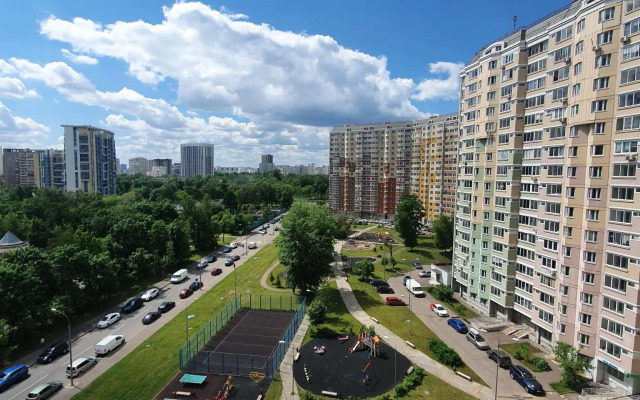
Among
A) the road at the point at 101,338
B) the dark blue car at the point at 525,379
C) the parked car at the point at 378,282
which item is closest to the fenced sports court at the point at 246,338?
the road at the point at 101,338

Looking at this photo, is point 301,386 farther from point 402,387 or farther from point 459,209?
point 459,209

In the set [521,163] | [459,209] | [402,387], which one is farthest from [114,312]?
[521,163]

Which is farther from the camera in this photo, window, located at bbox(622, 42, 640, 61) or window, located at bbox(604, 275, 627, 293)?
window, located at bbox(604, 275, 627, 293)

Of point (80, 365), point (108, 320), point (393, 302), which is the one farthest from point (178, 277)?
point (393, 302)

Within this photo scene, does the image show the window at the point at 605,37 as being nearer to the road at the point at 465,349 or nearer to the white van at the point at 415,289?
the road at the point at 465,349

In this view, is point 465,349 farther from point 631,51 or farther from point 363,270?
point 631,51

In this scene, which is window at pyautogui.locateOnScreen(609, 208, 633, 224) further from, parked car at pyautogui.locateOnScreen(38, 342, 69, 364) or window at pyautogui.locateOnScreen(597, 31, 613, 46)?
parked car at pyautogui.locateOnScreen(38, 342, 69, 364)

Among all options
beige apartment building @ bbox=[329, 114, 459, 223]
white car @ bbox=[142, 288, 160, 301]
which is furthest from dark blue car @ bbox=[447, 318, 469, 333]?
beige apartment building @ bbox=[329, 114, 459, 223]
